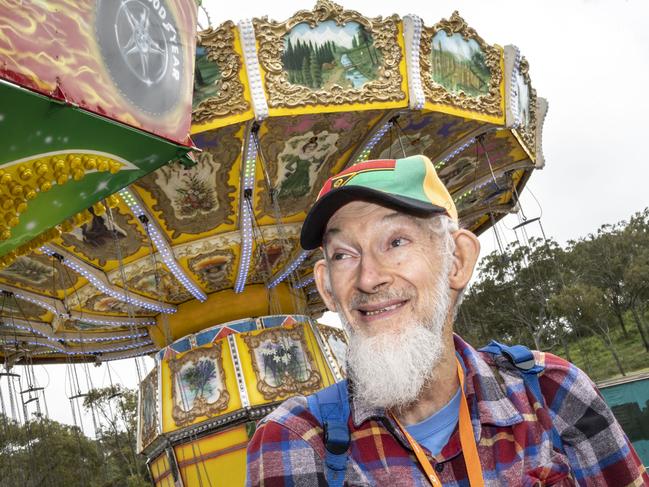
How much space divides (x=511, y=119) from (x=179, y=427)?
22.6ft

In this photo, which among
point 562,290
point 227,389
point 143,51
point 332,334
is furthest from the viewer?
point 562,290

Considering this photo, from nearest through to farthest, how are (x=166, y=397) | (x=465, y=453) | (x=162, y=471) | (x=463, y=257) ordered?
(x=465, y=453) → (x=463, y=257) → (x=166, y=397) → (x=162, y=471)

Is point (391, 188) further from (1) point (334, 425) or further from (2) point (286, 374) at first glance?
(2) point (286, 374)

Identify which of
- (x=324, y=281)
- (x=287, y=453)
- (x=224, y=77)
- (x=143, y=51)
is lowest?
(x=287, y=453)

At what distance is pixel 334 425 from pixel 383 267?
44cm

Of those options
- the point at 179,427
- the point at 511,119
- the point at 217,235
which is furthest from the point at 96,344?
the point at 511,119

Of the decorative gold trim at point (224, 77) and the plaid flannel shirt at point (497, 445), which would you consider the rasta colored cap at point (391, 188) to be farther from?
the decorative gold trim at point (224, 77)

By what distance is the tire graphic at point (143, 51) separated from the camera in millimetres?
4090

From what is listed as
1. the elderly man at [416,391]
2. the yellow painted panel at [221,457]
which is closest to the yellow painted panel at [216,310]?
the yellow painted panel at [221,457]

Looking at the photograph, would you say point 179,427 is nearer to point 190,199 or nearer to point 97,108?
point 190,199

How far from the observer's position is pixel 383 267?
1695 mm

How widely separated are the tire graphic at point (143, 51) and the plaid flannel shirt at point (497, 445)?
328 centimetres

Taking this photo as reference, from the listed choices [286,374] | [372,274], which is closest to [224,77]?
[286,374]

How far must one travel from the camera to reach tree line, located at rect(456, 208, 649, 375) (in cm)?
3422
